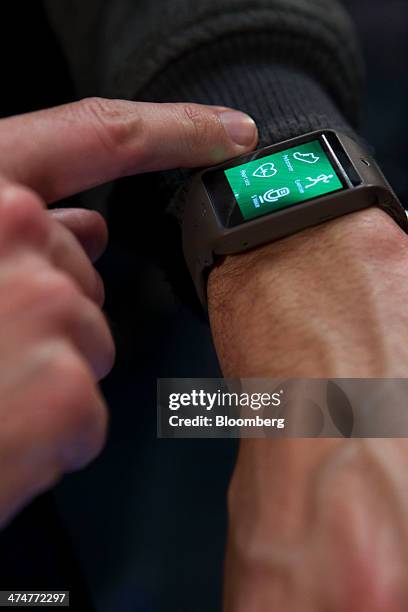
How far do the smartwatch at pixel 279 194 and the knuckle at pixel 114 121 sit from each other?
110 mm

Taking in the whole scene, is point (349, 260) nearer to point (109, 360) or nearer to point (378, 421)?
point (378, 421)

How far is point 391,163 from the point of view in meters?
1.34

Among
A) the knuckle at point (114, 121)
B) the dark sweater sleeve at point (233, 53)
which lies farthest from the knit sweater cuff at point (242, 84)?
the knuckle at point (114, 121)

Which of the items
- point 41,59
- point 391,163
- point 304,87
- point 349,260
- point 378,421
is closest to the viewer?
point 378,421

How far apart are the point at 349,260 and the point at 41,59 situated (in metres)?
0.73

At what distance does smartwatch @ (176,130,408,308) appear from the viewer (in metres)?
0.77

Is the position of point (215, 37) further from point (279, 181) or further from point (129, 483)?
point (129, 483)

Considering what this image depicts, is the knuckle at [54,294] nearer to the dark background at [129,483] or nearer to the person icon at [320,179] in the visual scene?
the person icon at [320,179]

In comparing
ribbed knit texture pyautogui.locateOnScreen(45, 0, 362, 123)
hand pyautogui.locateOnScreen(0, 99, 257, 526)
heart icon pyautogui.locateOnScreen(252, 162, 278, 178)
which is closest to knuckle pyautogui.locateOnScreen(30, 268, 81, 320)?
hand pyautogui.locateOnScreen(0, 99, 257, 526)

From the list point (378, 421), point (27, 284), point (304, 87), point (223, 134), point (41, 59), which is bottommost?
point (378, 421)

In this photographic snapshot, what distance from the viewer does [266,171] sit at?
0.79m

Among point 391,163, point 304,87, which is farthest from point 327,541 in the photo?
point 391,163

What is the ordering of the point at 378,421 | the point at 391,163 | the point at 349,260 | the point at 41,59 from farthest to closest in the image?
the point at 391,163 < the point at 41,59 < the point at 349,260 < the point at 378,421

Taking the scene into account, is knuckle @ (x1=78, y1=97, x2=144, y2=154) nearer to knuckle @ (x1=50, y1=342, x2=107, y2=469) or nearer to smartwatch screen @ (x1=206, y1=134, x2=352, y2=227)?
smartwatch screen @ (x1=206, y1=134, x2=352, y2=227)
